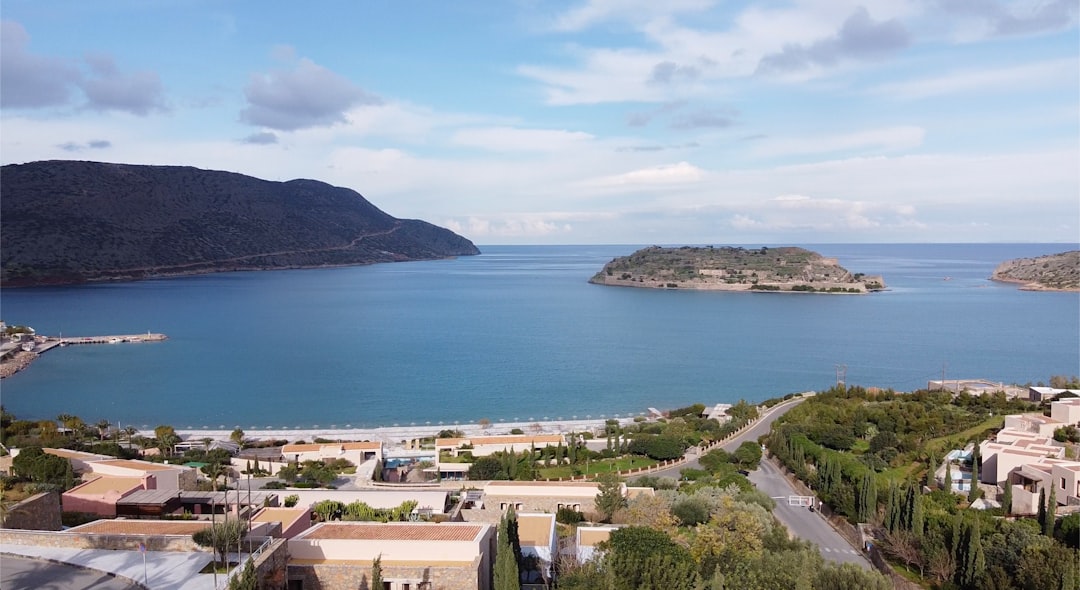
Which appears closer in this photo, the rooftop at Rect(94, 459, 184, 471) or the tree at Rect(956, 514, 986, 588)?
the tree at Rect(956, 514, 986, 588)

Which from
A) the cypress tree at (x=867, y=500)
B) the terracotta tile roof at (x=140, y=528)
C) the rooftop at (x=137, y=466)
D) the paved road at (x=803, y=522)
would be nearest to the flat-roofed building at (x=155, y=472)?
the rooftop at (x=137, y=466)

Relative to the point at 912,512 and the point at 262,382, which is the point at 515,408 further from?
the point at 912,512

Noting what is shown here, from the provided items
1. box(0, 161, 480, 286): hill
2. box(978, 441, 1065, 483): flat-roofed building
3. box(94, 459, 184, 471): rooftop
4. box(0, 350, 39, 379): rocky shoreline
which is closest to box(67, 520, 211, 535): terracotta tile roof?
box(94, 459, 184, 471): rooftop

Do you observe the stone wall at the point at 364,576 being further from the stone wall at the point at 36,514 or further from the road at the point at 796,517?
the road at the point at 796,517

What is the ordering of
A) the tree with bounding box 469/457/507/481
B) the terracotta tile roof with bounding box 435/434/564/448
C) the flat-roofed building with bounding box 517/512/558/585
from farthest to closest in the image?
1. the terracotta tile roof with bounding box 435/434/564/448
2. the tree with bounding box 469/457/507/481
3. the flat-roofed building with bounding box 517/512/558/585

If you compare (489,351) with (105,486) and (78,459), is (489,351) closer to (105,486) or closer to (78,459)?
(78,459)

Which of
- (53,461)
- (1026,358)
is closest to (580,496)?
(53,461)

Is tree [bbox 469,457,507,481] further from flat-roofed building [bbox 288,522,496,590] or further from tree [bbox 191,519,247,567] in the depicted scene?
tree [bbox 191,519,247,567]
